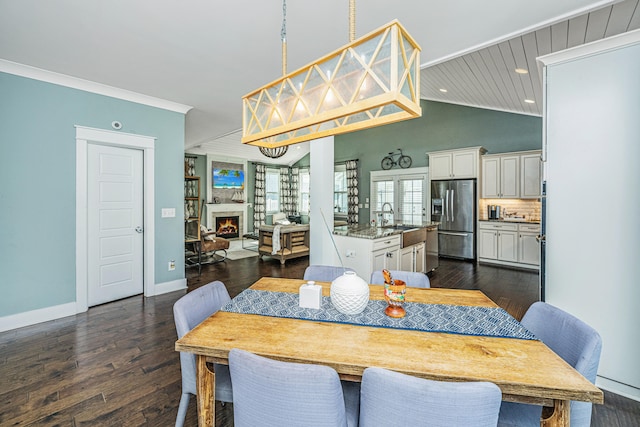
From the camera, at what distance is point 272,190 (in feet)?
34.3

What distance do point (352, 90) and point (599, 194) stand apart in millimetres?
2025

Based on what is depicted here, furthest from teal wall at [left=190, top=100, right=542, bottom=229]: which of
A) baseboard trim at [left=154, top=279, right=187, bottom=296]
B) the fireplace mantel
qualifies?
baseboard trim at [left=154, top=279, right=187, bottom=296]

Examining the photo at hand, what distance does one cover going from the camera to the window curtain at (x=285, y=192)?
10.7 m

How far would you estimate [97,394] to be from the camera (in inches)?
74.9

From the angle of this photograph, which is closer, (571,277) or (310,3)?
(310,3)

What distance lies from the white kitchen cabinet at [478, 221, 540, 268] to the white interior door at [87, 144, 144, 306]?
6.10 metres

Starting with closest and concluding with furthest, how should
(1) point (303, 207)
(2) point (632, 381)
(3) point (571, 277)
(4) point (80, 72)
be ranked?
(2) point (632, 381), (3) point (571, 277), (4) point (80, 72), (1) point (303, 207)

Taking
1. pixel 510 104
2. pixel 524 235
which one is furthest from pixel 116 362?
pixel 510 104

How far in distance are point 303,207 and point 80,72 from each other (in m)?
8.29

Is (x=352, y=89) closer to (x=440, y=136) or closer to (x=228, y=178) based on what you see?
(x=440, y=136)

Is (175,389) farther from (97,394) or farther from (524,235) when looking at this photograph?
(524,235)

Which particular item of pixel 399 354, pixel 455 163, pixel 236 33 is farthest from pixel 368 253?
pixel 455 163

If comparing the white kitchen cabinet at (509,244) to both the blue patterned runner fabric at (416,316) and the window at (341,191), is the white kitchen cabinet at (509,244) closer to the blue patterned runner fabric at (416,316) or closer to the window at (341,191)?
the window at (341,191)

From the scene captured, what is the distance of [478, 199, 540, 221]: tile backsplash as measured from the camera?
5.68 m
